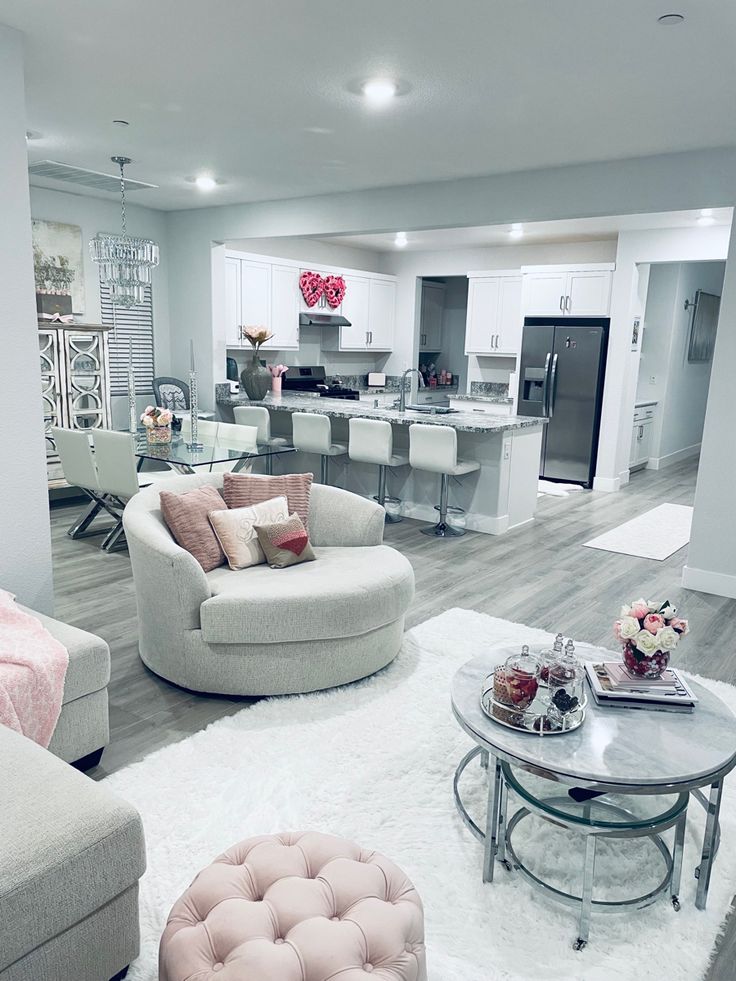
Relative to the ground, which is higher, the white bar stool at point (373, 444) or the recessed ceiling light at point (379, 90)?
the recessed ceiling light at point (379, 90)

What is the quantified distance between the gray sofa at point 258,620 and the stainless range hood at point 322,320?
5.16 metres

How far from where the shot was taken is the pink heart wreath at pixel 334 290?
325 inches

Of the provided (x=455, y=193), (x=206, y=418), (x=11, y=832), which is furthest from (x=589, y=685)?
(x=206, y=418)

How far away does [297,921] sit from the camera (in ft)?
4.70

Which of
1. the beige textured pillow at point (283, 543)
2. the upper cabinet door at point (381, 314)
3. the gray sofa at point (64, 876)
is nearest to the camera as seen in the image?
the gray sofa at point (64, 876)

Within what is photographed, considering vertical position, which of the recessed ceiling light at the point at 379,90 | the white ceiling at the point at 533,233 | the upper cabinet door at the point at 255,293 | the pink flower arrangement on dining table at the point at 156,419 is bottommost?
the pink flower arrangement on dining table at the point at 156,419

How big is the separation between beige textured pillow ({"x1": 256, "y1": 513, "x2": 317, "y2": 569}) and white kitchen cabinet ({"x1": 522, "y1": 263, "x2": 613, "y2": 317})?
5.40 m

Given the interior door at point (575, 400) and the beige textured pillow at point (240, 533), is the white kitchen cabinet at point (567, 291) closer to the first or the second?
the interior door at point (575, 400)

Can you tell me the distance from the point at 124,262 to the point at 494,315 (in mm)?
4788

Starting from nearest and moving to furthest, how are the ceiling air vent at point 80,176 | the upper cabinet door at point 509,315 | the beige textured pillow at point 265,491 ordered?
the beige textured pillow at point 265,491, the ceiling air vent at point 80,176, the upper cabinet door at point 509,315

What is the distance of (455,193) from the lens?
5.23 m

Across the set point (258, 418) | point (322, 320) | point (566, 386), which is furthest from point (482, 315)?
point (258, 418)

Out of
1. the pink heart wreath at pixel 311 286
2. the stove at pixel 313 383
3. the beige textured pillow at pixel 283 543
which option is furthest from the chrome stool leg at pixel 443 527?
the pink heart wreath at pixel 311 286

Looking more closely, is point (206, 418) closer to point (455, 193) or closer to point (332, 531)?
point (455, 193)
